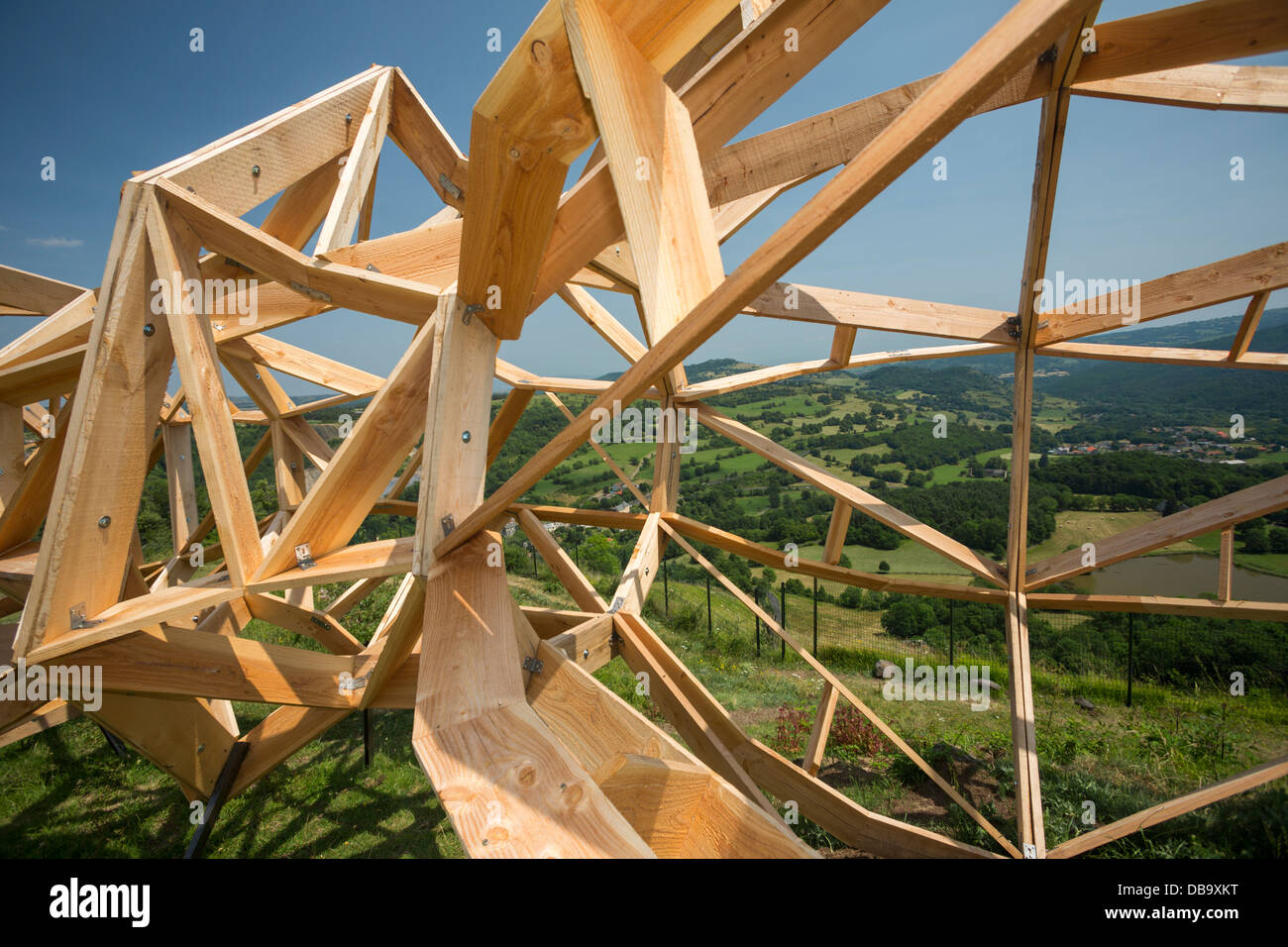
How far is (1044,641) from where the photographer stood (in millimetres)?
27844

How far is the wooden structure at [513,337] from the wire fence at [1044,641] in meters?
13.7

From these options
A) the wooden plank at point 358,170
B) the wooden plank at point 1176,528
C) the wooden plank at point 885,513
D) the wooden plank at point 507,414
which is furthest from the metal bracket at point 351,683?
the wooden plank at point 1176,528

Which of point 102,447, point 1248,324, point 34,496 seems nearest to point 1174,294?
point 1248,324

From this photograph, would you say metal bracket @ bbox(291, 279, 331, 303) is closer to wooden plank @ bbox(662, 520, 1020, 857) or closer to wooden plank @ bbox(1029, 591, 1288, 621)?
wooden plank @ bbox(662, 520, 1020, 857)

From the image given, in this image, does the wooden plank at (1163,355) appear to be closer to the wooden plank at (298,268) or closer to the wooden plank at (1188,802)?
the wooden plank at (1188,802)

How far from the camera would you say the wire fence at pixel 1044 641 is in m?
21.1

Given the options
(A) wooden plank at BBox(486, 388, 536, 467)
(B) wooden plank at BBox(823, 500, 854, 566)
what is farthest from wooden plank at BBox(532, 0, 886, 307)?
(A) wooden plank at BBox(486, 388, 536, 467)

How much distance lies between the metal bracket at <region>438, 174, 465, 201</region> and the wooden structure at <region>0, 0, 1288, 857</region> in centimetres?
5

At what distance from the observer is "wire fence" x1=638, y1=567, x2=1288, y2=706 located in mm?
21078

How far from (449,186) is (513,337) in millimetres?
2894
